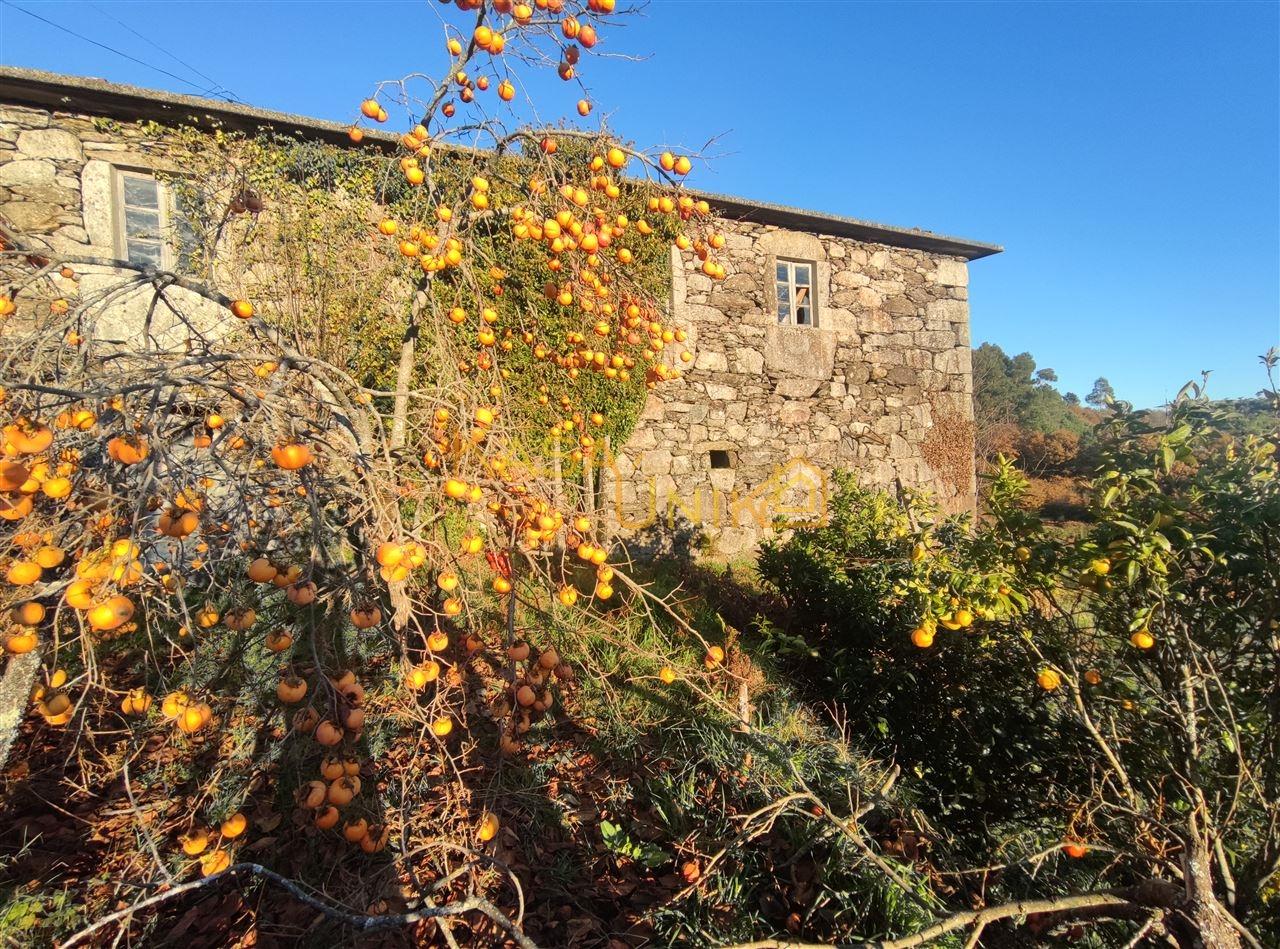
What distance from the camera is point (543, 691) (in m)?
2.59

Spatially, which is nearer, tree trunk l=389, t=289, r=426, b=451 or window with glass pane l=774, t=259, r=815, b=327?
tree trunk l=389, t=289, r=426, b=451

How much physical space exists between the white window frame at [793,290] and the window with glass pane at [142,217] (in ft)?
19.6

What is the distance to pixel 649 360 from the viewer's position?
9.61 feet

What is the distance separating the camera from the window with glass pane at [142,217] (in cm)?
466

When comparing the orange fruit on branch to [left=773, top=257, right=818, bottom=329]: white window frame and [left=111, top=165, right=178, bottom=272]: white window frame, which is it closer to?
[left=111, top=165, right=178, bottom=272]: white window frame

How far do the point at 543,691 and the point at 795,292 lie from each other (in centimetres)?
596

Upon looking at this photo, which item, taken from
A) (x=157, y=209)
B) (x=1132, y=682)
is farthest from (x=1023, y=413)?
(x=157, y=209)

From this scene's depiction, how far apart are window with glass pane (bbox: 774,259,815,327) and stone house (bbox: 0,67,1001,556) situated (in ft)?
0.06

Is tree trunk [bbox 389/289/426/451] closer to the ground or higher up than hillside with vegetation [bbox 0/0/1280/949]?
higher up

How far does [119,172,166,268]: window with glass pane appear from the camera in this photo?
183 inches

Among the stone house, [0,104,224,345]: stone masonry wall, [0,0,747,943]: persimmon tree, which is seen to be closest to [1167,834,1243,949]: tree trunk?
[0,0,747,943]: persimmon tree

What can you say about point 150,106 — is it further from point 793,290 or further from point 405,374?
point 793,290

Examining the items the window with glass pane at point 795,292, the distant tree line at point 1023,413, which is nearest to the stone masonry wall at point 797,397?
the window with glass pane at point 795,292

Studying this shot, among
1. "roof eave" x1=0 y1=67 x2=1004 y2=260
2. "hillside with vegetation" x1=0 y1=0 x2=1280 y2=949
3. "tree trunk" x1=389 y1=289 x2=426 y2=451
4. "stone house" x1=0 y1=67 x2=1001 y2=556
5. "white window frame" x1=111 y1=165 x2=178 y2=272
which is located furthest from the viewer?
"stone house" x1=0 y1=67 x2=1001 y2=556
